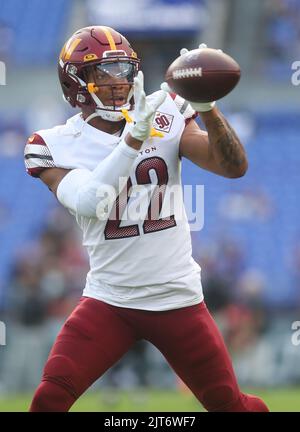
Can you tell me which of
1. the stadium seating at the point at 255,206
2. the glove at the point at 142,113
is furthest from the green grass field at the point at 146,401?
the glove at the point at 142,113

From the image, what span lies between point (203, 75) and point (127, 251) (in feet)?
2.57

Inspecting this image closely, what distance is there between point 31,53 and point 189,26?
6.69 feet

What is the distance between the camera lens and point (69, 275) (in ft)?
28.7

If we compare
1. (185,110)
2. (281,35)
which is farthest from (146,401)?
(281,35)

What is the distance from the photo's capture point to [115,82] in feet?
12.9

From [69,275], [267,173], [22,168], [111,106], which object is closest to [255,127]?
[267,173]

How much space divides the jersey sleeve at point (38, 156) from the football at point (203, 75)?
2.12 ft

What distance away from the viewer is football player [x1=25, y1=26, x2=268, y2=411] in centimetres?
386

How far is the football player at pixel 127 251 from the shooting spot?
3.86 m

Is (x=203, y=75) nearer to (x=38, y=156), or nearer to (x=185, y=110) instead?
(x=185, y=110)

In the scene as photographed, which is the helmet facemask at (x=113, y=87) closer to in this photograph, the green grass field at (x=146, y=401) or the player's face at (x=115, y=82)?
the player's face at (x=115, y=82)

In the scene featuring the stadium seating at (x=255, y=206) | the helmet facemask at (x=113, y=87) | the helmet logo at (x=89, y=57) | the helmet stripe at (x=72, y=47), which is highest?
the helmet stripe at (x=72, y=47)

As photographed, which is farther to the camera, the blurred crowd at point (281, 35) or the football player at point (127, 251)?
the blurred crowd at point (281, 35)
